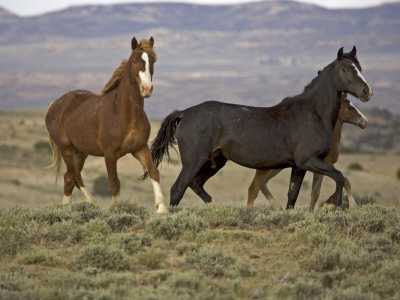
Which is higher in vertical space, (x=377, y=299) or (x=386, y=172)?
(x=377, y=299)

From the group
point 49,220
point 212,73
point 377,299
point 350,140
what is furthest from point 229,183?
point 212,73

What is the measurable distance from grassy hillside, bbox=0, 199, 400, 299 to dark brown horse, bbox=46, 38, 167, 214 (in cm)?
61

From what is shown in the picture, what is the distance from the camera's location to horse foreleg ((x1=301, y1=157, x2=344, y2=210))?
975 centimetres

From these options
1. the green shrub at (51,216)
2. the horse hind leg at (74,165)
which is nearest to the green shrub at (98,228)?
the green shrub at (51,216)

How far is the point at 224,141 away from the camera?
33.7ft

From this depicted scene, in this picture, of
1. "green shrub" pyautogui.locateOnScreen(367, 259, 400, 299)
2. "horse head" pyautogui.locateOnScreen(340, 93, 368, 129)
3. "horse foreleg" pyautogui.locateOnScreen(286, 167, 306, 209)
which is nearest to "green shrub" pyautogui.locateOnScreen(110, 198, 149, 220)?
"horse foreleg" pyautogui.locateOnScreen(286, 167, 306, 209)

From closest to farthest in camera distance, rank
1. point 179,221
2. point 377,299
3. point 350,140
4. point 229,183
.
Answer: point 377,299 < point 179,221 < point 229,183 < point 350,140

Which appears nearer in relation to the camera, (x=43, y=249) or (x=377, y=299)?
(x=377, y=299)

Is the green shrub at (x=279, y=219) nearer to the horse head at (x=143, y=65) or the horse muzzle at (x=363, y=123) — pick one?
the horse head at (x=143, y=65)

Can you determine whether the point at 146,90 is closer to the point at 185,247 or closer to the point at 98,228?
the point at 98,228

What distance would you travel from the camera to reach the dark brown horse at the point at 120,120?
984cm

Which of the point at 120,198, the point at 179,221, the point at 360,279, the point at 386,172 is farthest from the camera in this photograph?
the point at 386,172

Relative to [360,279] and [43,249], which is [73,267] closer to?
[43,249]

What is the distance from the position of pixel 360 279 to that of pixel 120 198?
371 cm
